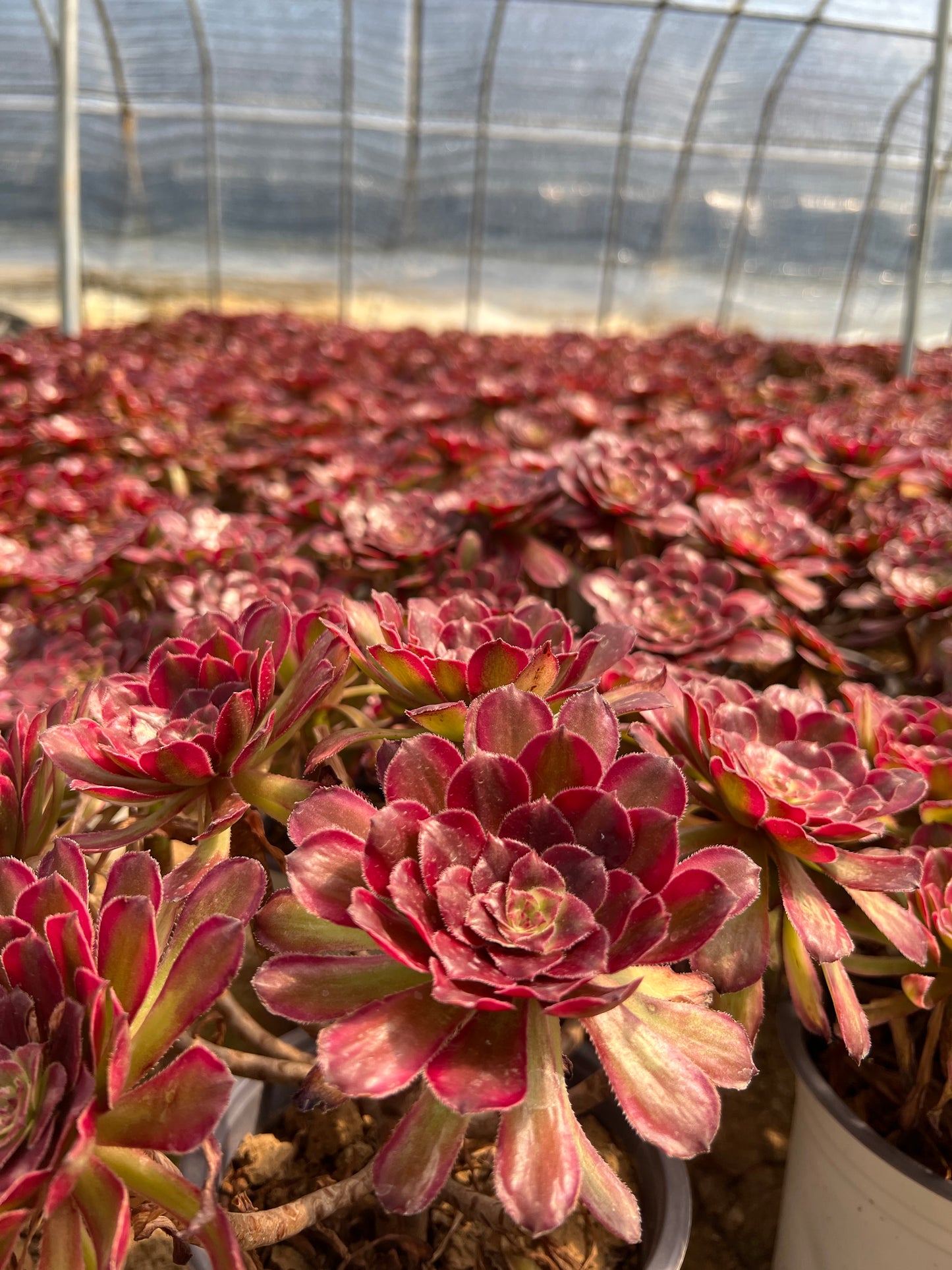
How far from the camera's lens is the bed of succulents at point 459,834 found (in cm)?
59

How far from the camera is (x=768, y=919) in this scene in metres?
0.85

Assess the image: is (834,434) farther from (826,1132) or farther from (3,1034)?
(3,1034)

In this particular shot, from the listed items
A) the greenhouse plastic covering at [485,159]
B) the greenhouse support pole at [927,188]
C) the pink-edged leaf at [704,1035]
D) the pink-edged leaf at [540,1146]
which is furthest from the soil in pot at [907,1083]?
the greenhouse plastic covering at [485,159]

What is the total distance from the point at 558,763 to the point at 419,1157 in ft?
0.97

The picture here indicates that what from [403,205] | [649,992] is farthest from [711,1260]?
[403,205]

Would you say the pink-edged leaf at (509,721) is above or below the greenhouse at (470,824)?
above

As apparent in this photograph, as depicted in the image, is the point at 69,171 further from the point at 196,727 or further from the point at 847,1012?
the point at 847,1012

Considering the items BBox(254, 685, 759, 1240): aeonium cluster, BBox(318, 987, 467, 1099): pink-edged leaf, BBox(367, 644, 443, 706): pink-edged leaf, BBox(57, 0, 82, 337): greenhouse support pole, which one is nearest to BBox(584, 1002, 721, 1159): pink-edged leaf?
BBox(254, 685, 759, 1240): aeonium cluster

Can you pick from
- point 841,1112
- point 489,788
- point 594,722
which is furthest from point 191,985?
point 841,1112

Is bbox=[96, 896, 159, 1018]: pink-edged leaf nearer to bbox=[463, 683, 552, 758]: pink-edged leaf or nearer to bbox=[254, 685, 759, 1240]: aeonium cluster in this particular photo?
bbox=[254, 685, 759, 1240]: aeonium cluster

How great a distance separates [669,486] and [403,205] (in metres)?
12.6

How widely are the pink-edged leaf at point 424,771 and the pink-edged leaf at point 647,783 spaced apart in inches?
5.0

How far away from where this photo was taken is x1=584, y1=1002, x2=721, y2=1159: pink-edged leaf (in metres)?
0.59

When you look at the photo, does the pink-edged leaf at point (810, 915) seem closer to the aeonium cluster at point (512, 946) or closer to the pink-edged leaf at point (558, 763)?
the aeonium cluster at point (512, 946)
